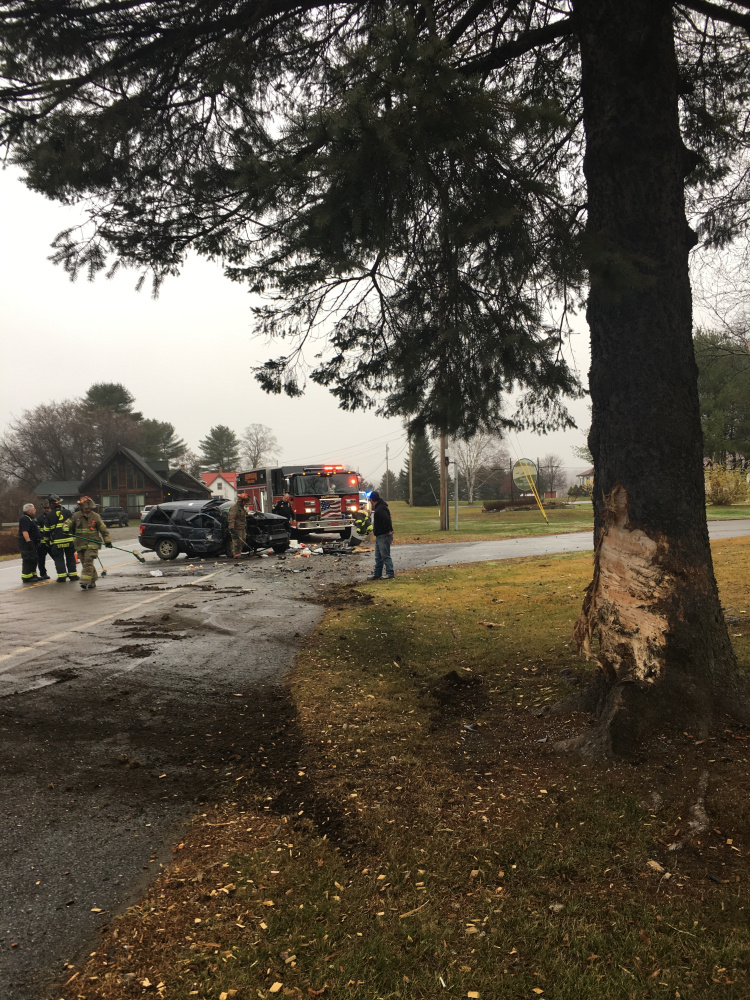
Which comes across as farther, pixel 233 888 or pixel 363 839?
pixel 363 839

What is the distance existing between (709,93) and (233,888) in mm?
7484

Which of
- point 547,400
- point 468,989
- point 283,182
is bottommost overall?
point 468,989

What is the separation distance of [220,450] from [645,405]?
12107 centimetres

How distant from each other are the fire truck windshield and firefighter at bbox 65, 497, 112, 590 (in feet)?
38.1

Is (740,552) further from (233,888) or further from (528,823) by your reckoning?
(233,888)

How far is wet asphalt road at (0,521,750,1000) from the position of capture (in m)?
3.13

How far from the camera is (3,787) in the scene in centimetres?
429

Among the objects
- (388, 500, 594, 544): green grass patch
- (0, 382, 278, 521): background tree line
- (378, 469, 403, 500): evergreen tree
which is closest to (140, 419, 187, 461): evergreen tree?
(0, 382, 278, 521): background tree line

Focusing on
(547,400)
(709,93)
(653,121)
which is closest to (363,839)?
(547,400)

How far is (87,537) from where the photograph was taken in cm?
1473

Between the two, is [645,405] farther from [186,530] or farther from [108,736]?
[186,530]

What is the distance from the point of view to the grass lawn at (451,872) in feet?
8.54

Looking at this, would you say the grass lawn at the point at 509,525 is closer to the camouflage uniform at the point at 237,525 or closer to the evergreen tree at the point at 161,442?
the camouflage uniform at the point at 237,525

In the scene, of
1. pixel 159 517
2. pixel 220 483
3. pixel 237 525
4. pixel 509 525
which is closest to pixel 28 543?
pixel 159 517
